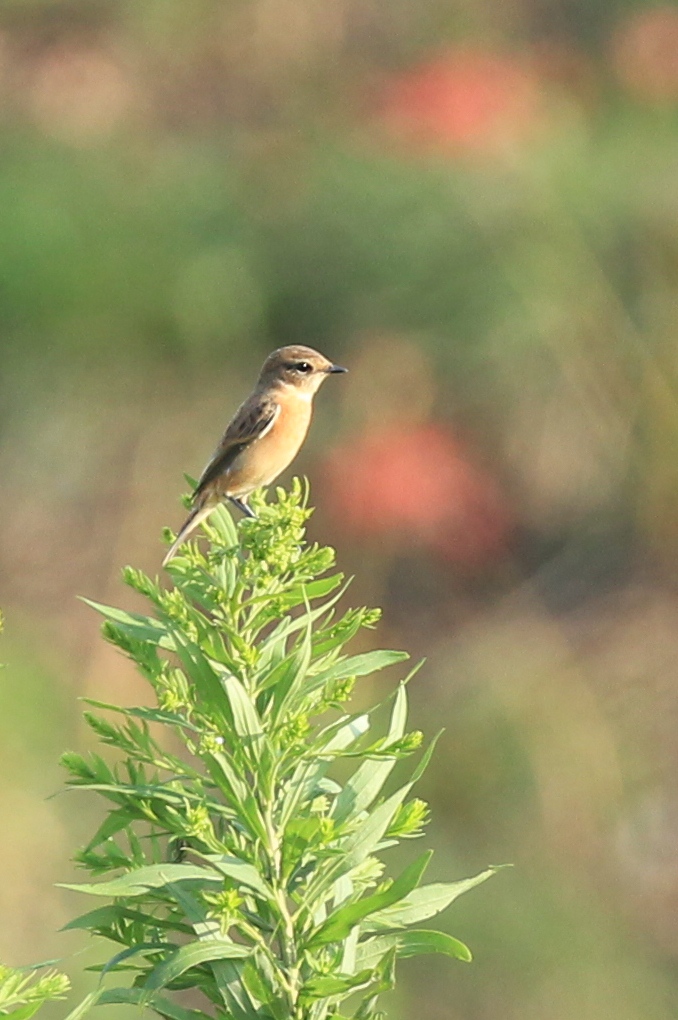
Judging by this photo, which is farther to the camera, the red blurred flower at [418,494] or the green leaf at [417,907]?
the red blurred flower at [418,494]

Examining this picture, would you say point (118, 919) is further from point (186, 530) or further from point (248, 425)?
point (248, 425)

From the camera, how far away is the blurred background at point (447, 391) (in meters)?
3.26

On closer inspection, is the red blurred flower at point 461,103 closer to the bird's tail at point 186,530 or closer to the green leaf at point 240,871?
the bird's tail at point 186,530

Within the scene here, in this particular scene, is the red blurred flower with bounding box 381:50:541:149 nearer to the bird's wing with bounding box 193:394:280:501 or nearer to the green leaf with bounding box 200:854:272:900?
→ the bird's wing with bounding box 193:394:280:501

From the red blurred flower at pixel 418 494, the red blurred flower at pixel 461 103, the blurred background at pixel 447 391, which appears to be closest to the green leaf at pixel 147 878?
the blurred background at pixel 447 391

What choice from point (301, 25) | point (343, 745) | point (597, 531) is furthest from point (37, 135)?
point (343, 745)

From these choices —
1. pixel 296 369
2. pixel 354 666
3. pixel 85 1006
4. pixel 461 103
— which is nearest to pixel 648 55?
pixel 461 103

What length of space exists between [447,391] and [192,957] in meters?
3.65

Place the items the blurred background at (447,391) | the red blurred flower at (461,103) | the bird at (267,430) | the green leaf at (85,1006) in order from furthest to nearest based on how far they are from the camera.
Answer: the red blurred flower at (461,103), the blurred background at (447,391), the bird at (267,430), the green leaf at (85,1006)

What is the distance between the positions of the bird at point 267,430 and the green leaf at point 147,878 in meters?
0.72

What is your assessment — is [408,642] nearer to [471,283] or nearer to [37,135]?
[471,283]

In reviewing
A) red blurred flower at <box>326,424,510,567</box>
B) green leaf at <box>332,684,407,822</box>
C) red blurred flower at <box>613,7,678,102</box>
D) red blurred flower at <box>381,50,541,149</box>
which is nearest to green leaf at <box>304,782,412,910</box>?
green leaf at <box>332,684,407,822</box>

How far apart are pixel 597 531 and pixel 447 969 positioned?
146 cm

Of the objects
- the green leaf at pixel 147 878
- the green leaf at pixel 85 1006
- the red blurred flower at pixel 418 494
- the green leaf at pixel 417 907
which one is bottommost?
the green leaf at pixel 417 907
